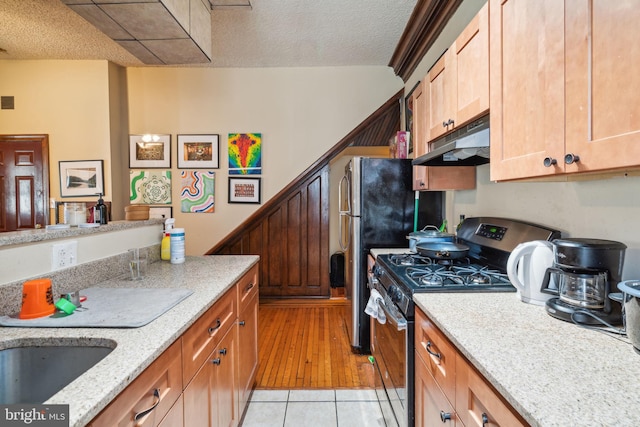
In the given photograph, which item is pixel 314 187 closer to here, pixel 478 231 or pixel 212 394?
pixel 478 231

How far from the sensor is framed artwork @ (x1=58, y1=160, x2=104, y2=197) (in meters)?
3.65

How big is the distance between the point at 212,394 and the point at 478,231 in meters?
1.65

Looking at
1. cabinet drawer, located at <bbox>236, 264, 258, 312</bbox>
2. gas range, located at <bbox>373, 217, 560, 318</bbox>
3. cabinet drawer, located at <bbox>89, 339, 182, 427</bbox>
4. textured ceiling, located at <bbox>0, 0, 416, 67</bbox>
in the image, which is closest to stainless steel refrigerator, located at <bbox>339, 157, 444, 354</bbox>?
gas range, located at <bbox>373, 217, 560, 318</bbox>

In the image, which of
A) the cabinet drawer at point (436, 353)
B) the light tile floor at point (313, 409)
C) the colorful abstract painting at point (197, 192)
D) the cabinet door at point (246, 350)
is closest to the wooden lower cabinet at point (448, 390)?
the cabinet drawer at point (436, 353)

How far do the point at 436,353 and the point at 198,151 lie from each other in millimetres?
3658

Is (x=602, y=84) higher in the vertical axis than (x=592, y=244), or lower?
higher

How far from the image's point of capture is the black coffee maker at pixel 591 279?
3.15 feet

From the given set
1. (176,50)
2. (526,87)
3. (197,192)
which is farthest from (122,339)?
(197,192)

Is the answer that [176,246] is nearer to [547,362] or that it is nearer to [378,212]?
[378,212]

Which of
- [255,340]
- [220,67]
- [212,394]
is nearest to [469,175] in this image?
[255,340]

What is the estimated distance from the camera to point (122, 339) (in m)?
0.88

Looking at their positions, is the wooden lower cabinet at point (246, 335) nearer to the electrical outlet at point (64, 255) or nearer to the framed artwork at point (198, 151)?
the electrical outlet at point (64, 255)

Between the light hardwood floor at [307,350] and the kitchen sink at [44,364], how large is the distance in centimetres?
157

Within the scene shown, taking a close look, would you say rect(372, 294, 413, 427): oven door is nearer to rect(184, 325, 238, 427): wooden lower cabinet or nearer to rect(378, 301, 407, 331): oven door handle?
rect(378, 301, 407, 331): oven door handle
